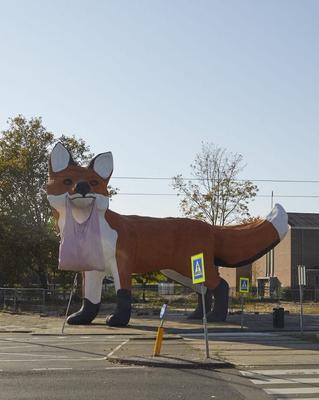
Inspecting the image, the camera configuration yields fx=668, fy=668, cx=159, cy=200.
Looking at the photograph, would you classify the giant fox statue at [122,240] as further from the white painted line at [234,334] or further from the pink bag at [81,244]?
the white painted line at [234,334]

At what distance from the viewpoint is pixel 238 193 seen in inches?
2359

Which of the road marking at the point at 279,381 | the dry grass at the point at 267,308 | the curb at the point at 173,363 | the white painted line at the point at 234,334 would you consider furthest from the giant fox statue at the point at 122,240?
the road marking at the point at 279,381

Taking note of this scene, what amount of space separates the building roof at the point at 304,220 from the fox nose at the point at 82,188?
40690 millimetres

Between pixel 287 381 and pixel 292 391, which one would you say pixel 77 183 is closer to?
pixel 287 381

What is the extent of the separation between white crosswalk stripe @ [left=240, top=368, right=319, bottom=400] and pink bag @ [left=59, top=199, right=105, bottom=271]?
12.8 meters

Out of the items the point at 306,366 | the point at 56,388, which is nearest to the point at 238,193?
the point at 306,366

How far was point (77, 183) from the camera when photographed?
993 inches

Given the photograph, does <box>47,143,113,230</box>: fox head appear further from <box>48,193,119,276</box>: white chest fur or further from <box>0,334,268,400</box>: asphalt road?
<box>0,334,268,400</box>: asphalt road

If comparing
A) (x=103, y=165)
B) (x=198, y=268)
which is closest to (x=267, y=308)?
(x=103, y=165)

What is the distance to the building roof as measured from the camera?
6356cm

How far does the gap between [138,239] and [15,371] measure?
547 inches

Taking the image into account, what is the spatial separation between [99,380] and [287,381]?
341 centimetres

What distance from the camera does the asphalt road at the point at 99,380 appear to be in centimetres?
1058

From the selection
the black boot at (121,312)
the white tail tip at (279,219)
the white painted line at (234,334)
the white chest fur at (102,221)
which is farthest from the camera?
the white tail tip at (279,219)
